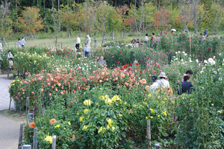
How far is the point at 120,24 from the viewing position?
Answer: 3750 cm

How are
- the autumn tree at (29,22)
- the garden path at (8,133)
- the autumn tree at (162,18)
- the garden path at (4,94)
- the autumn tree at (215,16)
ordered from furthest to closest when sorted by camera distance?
1. the autumn tree at (29,22)
2. the autumn tree at (162,18)
3. the autumn tree at (215,16)
4. the garden path at (4,94)
5. the garden path at (8,133)

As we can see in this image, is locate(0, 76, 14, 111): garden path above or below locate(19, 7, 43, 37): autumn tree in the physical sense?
below

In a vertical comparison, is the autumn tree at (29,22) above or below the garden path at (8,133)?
above

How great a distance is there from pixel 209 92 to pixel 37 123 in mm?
2643

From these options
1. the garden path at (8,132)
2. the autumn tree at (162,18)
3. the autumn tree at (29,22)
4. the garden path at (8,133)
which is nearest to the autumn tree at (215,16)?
the autumn tree at (162,18)

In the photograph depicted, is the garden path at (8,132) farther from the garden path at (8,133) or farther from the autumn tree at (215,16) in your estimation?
the autumn tree at (215,16)

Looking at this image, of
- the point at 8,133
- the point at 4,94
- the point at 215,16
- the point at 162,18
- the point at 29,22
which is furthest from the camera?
the point at 29,22

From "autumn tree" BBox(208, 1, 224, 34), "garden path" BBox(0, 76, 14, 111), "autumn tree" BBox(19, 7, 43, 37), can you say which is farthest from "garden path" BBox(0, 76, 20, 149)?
"autumn tree" BBox(19, 7, 43, 37)

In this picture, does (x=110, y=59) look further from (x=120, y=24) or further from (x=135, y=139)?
(x=120, y=24)

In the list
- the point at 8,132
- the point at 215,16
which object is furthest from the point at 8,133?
the point at 215,16

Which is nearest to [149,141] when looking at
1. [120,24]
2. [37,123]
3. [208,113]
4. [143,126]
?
[143,126]

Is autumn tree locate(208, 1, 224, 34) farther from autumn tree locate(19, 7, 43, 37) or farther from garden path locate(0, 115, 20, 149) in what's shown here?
garden path locate(0, 115, 20, 149)

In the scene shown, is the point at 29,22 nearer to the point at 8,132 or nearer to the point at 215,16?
the point at 215,16

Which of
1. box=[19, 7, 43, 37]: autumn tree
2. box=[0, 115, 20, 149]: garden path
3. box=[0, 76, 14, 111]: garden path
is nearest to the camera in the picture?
box=[0, 115, 20, 149]: garden path
